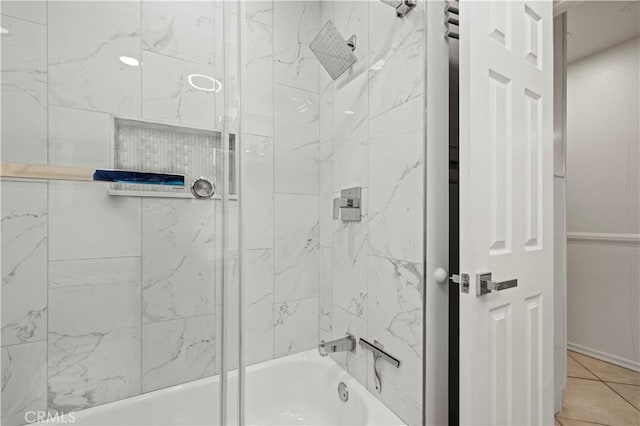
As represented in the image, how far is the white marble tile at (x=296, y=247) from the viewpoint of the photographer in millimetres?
1742

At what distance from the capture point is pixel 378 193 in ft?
4.55

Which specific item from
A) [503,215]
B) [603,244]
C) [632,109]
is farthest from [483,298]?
[632,109]

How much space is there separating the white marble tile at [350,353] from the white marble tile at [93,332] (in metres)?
0.88

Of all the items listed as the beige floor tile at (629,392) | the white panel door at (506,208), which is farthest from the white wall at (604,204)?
the white panel door at (506,208)

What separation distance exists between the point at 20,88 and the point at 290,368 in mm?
1555

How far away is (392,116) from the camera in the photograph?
131 cm

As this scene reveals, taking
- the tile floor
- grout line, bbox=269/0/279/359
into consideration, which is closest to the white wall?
the tile floor

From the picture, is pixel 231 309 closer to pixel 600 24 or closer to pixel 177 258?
pixel 177 258

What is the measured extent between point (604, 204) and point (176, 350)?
3.09 metres

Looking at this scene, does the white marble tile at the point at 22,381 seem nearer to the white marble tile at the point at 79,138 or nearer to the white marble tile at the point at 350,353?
the white marble tile at the point at 79,138

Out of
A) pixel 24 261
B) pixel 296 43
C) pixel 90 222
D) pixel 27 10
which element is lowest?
pixel 24 261

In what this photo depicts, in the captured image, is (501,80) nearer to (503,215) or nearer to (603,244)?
→ (503,215)

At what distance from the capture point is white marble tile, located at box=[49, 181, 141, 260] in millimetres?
939
